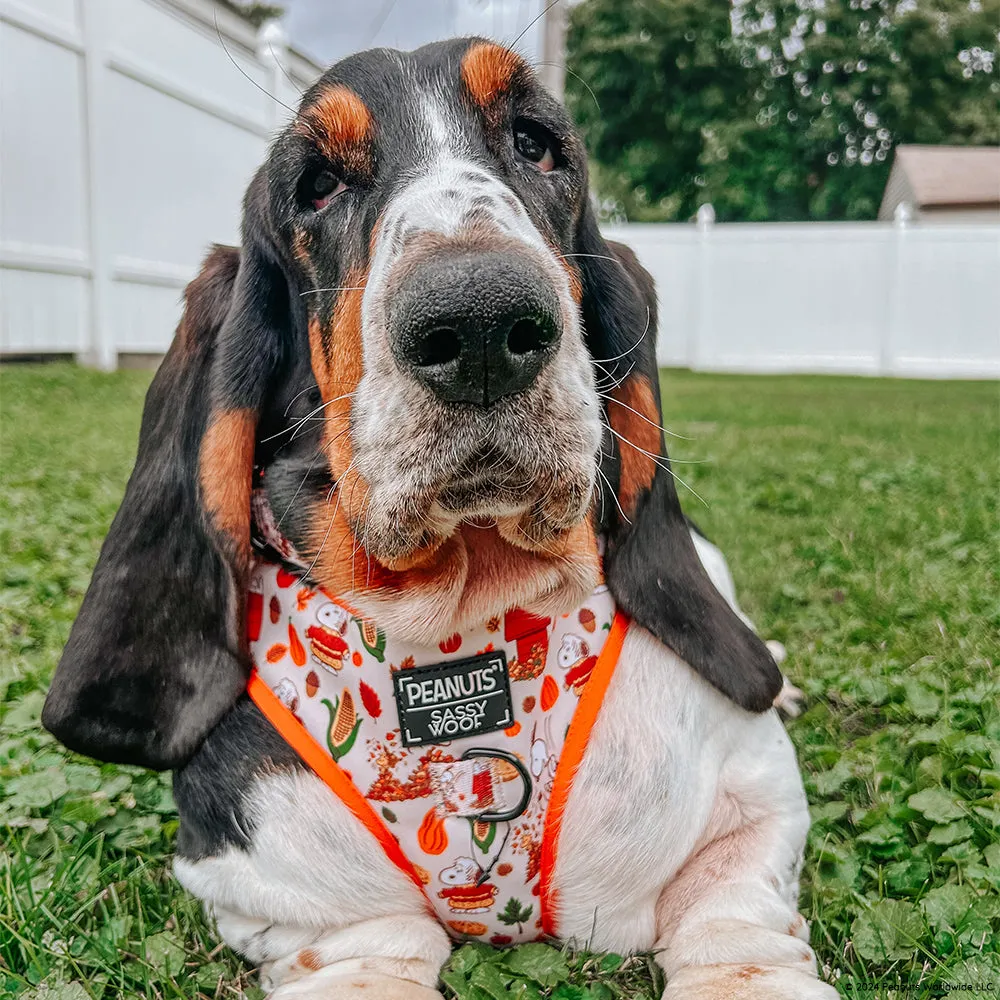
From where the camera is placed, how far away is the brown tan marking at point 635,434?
219 centimetres

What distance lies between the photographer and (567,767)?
1985mm

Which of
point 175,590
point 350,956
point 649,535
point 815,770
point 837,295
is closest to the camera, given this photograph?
point 350,956

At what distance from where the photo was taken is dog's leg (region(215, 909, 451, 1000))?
1.77 meters

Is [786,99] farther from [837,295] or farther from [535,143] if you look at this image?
[535,143]

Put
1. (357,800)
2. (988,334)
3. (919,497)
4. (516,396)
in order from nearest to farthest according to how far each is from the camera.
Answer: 1. (516,396)
2. (357,800)
3. (919,497)
4. (988,334)

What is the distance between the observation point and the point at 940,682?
10.1 ft

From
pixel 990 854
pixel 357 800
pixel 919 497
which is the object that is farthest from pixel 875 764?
pixel 919 497

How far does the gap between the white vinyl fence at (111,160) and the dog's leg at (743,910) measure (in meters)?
7.60

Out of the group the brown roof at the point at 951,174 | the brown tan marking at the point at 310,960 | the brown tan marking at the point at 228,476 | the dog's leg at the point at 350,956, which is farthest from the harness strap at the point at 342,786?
the brown roof at the point at 951,174

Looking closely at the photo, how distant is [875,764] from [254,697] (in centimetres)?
156

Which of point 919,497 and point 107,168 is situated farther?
point 107,168

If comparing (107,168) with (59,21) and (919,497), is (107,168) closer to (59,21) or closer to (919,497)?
(59,21)

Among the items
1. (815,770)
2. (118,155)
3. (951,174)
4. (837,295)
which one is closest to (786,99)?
(951,174)

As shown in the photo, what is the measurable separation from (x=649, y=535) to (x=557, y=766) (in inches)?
20.1
